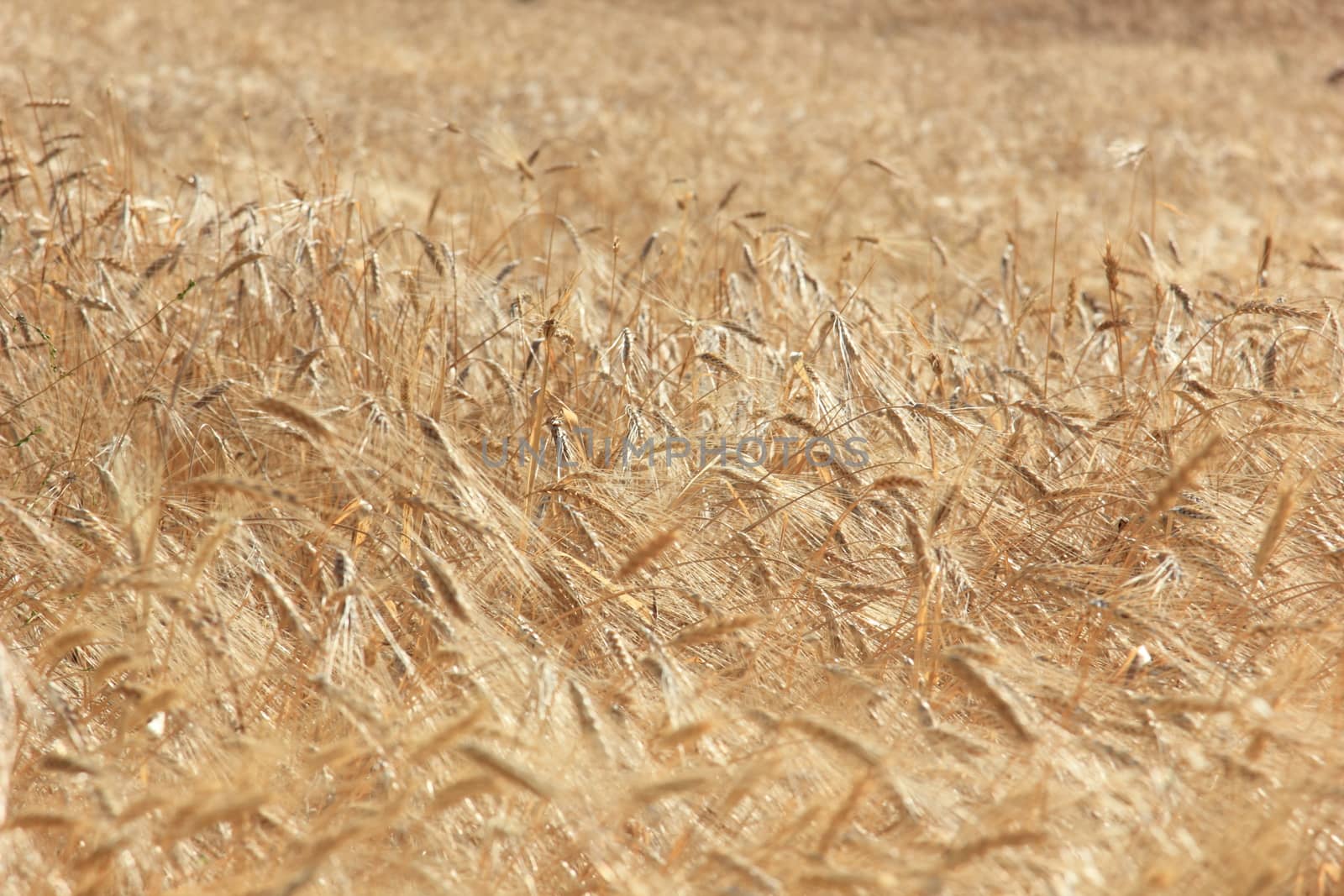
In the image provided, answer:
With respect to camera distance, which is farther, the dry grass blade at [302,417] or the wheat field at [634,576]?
the dry grass blade at [302,417]

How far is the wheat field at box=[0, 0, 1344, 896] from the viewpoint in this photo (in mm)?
1162

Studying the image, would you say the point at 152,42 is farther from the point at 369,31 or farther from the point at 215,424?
the point at 215,424

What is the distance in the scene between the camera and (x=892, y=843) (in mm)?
1188

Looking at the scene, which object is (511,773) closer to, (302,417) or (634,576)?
(302,417)

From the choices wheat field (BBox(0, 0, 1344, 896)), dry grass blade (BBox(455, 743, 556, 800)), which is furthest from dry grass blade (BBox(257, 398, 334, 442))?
dry grass blade (BBox(455, 743, 556, 800))

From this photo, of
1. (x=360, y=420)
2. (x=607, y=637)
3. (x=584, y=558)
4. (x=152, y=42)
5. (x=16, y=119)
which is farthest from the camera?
(x=152, y=42)

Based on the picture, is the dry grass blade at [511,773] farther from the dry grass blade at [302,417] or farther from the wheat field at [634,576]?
the dry grass blade at [302,417]

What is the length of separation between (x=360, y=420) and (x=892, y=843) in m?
1.06

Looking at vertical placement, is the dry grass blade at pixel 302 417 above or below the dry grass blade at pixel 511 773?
above

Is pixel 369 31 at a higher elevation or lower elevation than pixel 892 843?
higher

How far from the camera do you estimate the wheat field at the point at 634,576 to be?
116 cm

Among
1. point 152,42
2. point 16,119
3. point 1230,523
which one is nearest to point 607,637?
point 1230,523

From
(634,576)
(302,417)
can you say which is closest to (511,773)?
(302,417)

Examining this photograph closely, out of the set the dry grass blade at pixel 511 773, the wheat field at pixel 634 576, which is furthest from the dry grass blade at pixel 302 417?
the dry grass blade at pixel 511 773
